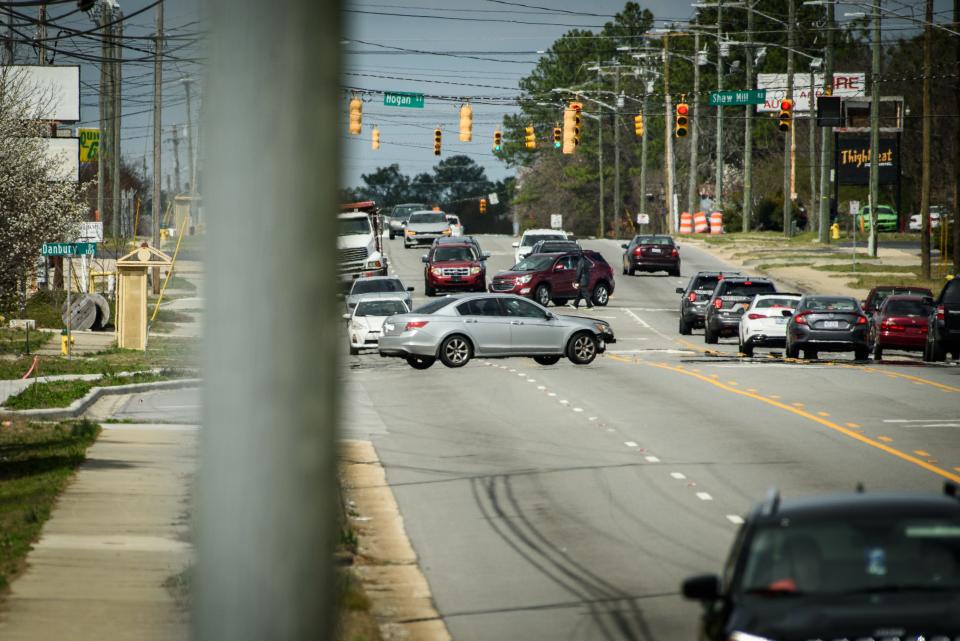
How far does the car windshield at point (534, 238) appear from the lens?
60.9 meters

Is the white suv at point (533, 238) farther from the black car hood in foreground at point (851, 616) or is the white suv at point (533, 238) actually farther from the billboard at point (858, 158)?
the black car hood in foreground at point (851, 616)

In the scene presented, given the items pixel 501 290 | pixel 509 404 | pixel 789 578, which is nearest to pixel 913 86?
pixel 501 290

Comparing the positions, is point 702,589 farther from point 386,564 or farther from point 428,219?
point 428,219

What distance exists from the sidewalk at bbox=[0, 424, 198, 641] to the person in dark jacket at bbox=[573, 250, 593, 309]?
2970 cm

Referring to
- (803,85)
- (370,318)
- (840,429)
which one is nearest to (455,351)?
(370,318)

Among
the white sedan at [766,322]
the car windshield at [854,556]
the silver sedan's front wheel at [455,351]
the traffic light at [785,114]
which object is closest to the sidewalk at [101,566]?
the car windshield at [854,556]

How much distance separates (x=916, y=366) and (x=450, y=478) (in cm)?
1748

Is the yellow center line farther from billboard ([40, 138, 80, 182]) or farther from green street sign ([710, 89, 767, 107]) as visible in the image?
billboard ([40, 138, 80, 182])

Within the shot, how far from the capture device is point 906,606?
6.95 metres

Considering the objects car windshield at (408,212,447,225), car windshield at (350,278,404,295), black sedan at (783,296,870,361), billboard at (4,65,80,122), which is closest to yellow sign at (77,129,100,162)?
billboard at (4,65,80,122)

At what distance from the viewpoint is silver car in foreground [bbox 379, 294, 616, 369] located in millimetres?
29547

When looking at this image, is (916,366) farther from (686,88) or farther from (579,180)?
(579,180)

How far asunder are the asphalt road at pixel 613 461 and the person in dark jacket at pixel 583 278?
1299 centimetres

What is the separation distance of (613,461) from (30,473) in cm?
714
